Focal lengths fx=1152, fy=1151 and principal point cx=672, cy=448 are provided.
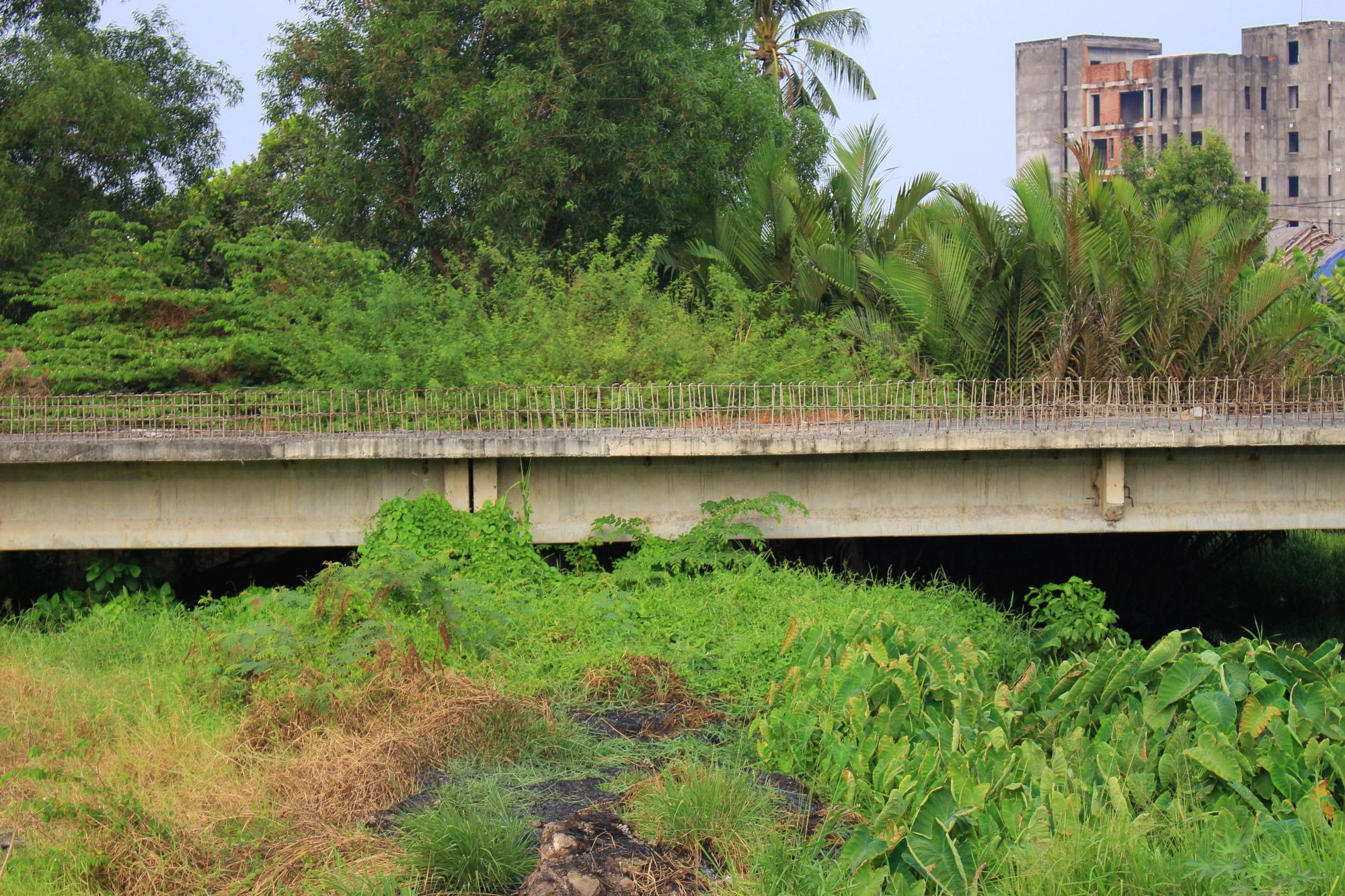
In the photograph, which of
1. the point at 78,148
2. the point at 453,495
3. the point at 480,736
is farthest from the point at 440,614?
the point at 78,148

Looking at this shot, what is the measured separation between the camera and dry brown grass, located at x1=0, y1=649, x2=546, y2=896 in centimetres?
490

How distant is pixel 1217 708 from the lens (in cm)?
561

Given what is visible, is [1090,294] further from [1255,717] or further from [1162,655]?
[1255,717]

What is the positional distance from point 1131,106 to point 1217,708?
2135 inches

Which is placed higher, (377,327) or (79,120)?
(79,120)

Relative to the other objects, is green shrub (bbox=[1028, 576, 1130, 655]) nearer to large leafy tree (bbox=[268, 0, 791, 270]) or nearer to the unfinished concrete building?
large leafy tree (bbox=[268, 0, 791, 270])


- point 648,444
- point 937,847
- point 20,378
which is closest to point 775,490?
point 648,444

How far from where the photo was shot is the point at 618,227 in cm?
1647

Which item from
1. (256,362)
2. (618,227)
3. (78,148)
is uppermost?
(78,148)

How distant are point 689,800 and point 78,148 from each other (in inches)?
639

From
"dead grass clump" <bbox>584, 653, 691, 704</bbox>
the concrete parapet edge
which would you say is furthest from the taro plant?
the concrete parapet edge

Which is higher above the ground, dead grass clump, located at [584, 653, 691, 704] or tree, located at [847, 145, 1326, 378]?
tree, located at [847, 145, 1326, 378]

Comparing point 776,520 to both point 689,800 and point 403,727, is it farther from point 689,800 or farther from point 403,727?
point 689,800

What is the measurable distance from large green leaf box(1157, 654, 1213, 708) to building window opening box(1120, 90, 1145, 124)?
53.3 meters
